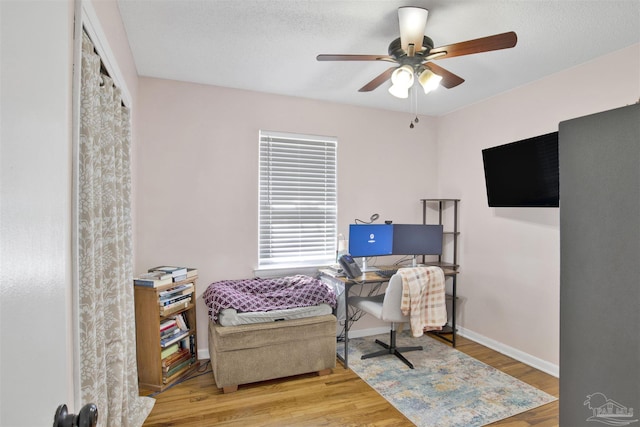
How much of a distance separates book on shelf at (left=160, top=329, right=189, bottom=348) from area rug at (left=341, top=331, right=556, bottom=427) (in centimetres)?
151

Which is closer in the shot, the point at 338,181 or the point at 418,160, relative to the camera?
the point at 338,181

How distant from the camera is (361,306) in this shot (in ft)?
10.8

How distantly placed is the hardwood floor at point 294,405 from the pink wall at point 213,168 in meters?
0.73

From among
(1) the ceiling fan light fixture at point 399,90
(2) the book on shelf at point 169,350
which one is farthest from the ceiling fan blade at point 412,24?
(2) the book on shelf at point 169,350

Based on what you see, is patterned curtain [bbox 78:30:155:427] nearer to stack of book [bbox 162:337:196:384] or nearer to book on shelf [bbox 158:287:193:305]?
stack of book [bbox 162:337:196:384]

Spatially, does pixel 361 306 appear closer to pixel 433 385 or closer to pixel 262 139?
pixel 433 385

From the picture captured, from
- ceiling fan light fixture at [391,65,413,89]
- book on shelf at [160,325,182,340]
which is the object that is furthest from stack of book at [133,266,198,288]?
ceiling fan light fixture at [391,65,413,89]

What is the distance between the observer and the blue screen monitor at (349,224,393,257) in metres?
3.46

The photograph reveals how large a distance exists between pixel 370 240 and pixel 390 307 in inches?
31.8

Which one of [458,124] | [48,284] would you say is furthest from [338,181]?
[48,284]

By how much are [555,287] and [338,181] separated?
2235 mm

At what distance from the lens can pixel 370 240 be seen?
355cm

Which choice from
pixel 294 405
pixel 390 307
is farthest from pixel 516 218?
pixel 294 405

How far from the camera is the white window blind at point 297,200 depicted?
3514 mm
